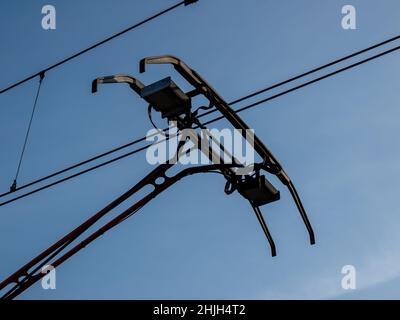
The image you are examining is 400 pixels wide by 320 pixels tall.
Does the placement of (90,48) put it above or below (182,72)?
above
